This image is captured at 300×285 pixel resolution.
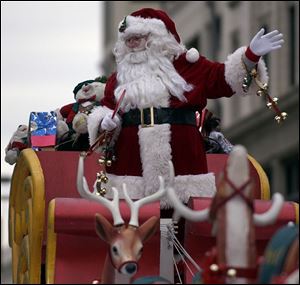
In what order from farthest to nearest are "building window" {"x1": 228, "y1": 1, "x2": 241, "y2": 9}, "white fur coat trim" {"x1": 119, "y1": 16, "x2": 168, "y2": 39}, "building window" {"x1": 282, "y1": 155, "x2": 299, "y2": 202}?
"building window" {"x1": 228, "y1": 1, "x2": 241, "y2": 9}, "building window" {"x1": 282, "y1": 155, "x2": 299, "y2": 202}, "white fur coat trim" {"x1": 119, "y1": 16, "x2": 168, "y2": 39}

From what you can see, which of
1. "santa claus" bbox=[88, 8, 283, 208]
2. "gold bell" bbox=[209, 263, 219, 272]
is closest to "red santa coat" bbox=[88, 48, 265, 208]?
"santa claus" bbox=[88, 8, 283, 208]

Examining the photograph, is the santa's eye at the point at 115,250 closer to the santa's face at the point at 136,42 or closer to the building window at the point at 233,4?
the santa's face at the point at 136,42

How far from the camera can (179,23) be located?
4450cm

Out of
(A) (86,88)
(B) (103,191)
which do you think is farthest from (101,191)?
(A) (86,88)

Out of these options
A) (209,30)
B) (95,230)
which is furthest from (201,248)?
(209,30)

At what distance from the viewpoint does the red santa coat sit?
987 centimetres

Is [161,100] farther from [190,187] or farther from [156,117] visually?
[190,187]

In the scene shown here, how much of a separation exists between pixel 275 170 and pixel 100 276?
29206 mm

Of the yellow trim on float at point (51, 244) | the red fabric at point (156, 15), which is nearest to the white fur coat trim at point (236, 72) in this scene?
the red fabric at point (156, 15)

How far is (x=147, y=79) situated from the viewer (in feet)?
33.1

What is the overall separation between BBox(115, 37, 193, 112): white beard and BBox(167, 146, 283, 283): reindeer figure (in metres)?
2.31

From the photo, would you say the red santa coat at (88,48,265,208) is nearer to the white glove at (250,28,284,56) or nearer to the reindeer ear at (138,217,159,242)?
the white glove at (250,28,284,56)

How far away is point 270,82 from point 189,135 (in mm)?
27185

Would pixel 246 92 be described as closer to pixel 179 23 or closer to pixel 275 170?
pixel 275 170
